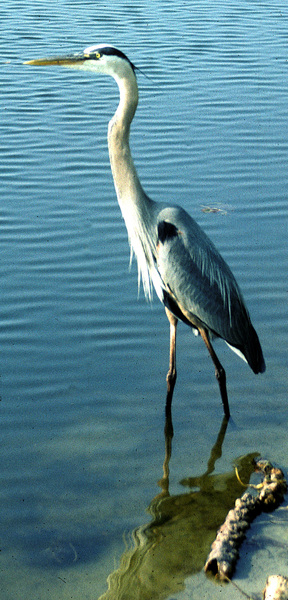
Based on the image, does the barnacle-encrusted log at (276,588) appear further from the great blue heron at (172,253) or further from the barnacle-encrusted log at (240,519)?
the great blue heron at (172,253)

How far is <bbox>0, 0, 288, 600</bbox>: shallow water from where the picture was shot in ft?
13.0

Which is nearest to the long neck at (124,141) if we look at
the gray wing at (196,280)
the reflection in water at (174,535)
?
the gray wing at (196,280)

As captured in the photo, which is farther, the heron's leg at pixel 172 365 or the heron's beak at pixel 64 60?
the heron's leg at pixel 172 365

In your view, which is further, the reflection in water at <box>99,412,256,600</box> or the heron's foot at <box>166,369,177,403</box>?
the heron's foot at <box>166,369,177,403</box>

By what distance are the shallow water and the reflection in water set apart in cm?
1

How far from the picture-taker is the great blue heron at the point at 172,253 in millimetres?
4773

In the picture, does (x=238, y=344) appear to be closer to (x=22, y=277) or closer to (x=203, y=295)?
(x=203, y=295)

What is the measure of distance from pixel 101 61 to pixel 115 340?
203 centimetres

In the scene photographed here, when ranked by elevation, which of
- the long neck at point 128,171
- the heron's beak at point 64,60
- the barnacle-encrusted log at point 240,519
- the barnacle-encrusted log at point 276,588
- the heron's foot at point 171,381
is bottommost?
the barnacle-encrusted log at point 240,519

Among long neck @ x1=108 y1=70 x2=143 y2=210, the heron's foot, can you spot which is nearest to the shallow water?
the heron's foot

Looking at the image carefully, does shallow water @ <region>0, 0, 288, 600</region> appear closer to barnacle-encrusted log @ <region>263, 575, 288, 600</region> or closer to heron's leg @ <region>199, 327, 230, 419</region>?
heron's leg @ <region>199, 327, 230, 419</region>

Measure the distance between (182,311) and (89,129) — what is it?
5076 millimetres

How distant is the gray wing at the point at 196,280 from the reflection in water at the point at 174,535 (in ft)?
2.71

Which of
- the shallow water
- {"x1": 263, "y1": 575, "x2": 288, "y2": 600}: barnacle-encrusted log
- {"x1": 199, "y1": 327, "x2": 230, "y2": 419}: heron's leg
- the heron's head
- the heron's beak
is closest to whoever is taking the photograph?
{"x1": 263, "y1": 575, "x2": 288, "y2": 600}: barnacle-encrusted log
